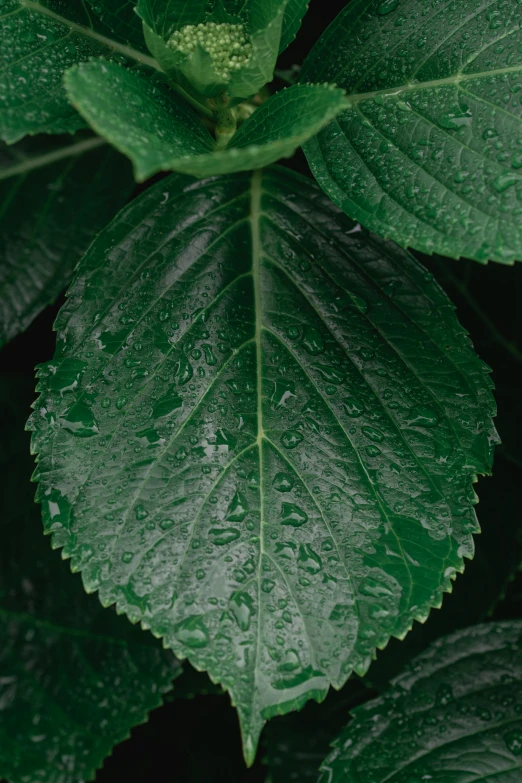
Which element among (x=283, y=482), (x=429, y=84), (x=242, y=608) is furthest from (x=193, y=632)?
(x=429, y=84)

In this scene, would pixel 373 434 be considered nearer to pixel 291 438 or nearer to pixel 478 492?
pixel 291 438

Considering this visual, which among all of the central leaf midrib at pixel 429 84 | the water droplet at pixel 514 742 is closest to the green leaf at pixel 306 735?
the water droplet at pixel 514 742

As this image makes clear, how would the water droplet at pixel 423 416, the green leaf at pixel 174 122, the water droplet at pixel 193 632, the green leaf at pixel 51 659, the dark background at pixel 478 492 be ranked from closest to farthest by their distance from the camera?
the green leaf at pixel 174 122 < the water droplet at pixel 193 632 < the water droplet at pixel 423 416 < the green leaf at pixel 51 659 < the dark background at pixel 478 492

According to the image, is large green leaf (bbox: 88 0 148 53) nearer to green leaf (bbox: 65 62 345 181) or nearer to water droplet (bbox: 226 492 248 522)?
green leaf (bbox: 65 62 345 181)

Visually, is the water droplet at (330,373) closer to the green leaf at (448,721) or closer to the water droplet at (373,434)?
the water droplet at (373,434)

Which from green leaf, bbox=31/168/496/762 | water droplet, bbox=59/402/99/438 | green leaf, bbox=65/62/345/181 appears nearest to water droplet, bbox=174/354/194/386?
green leaf, bbox=31/168/496/762

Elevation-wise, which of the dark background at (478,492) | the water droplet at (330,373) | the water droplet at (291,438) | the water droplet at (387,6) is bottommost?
the dark background at (478,492)

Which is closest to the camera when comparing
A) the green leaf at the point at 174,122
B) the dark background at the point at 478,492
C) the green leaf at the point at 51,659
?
the green leaf at the point at 174,122
